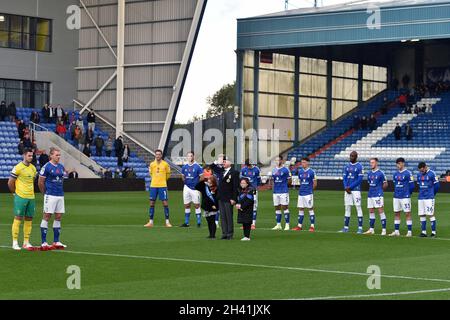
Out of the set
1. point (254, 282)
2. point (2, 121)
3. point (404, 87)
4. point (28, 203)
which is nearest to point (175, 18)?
point (2, 121)

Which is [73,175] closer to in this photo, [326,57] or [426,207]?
[326,57]

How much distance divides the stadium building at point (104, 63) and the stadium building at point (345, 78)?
9.51 m

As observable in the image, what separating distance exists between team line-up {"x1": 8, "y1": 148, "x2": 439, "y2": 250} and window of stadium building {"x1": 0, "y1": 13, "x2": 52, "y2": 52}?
37.3 m

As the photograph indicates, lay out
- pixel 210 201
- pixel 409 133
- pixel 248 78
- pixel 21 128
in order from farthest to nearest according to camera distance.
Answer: pixel 248 78 < pixel 409 133 < pixel 21 128 < pixel 210 201

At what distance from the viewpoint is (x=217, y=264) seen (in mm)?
20328

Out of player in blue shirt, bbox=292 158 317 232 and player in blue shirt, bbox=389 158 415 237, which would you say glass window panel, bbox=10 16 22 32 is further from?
player in blue shirt, bbox=389 158 415 237

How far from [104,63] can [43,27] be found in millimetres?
4716

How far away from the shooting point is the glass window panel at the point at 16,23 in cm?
6675

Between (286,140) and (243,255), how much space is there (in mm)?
55655

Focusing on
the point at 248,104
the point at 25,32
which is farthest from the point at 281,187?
the point at 248,104

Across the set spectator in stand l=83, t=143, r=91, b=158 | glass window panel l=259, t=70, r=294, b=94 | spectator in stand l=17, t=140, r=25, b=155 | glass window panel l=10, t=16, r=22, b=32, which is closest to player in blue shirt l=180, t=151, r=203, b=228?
spectator in stand l=17, t=140, r=25, b=155

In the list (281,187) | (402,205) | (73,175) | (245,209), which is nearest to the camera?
(245,209)
